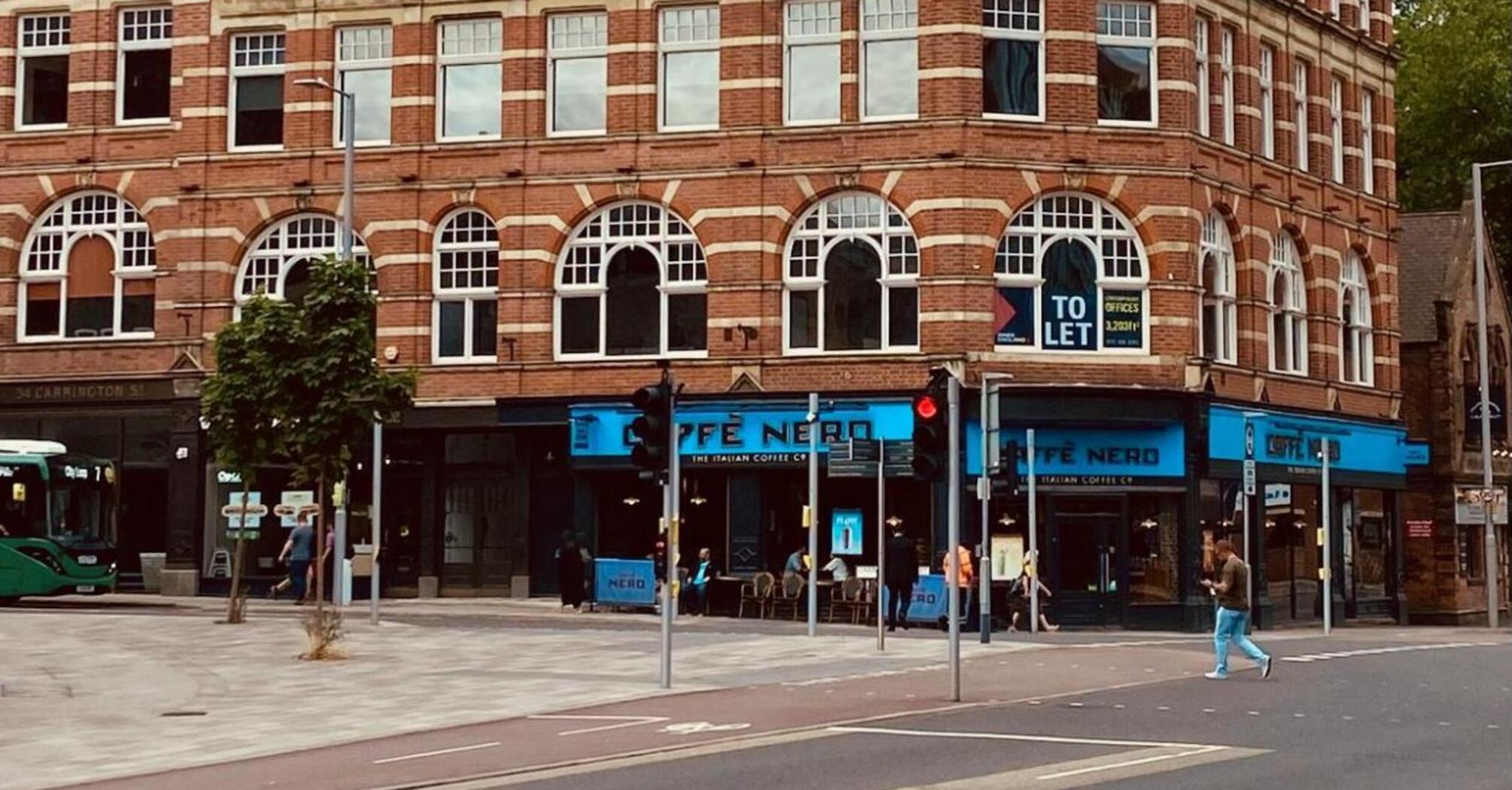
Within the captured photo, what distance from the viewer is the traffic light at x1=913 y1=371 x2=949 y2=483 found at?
2303cm

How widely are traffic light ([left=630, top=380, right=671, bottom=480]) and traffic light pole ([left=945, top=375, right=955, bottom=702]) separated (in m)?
3.02

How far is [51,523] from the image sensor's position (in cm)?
3959

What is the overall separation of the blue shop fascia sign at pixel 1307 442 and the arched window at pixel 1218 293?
120cm

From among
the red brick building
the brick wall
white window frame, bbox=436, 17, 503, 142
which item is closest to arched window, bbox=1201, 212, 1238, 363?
the red brick building

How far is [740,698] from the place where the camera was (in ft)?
73.5

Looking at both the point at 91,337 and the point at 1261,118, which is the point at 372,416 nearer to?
the point at 91,337

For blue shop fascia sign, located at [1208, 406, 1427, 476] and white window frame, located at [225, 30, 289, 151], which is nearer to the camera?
blue shop fascia sign, located at [1208, 406, 1427, 476]

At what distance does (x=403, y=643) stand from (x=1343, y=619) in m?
22.9

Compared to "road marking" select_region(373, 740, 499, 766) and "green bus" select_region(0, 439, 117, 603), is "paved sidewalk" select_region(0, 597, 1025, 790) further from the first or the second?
"green bus" select_region(0, 439, 117, 603)

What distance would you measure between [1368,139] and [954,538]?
28.7 meters

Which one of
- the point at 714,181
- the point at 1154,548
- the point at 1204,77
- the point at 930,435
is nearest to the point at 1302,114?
the point at 1204,77

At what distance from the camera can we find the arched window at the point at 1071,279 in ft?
127

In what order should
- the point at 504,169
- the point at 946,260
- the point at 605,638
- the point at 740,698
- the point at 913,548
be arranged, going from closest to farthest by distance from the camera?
the point at 740,698, the point at 605,638, the point at 913,548, the point at 946,260, the point at 504,169

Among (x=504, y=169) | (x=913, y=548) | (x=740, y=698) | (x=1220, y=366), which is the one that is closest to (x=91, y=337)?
(x=504, y=169)
